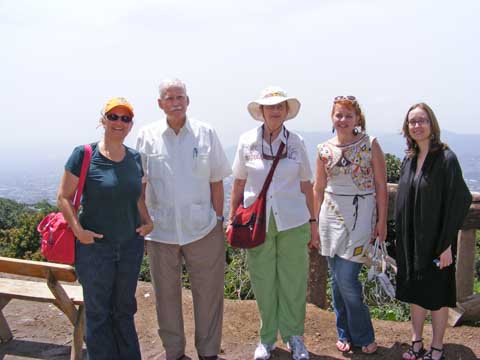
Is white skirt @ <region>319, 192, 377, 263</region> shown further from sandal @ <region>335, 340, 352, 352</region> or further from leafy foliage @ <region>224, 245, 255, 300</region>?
leafy foliage @ <region>224, 245, 255, 300</region>

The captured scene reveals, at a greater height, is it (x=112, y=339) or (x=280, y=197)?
(x=280, y=197)

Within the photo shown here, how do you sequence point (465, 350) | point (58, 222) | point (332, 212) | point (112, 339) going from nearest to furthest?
point (58, 222) < point (112, 339) < point (332, 212) < point (465, 350)

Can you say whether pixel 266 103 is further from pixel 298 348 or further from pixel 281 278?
pixel 298 348

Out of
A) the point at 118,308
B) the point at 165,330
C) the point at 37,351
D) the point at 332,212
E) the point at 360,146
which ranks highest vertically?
the point at 360,146

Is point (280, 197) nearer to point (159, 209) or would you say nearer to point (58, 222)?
point (159, 209)

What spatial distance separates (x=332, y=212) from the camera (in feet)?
12.0

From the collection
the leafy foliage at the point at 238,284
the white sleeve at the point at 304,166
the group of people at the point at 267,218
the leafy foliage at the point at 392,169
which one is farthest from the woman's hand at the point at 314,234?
the leafy foliage at the point at 392,169

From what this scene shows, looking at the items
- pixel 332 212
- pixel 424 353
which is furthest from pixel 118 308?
pixel 424 353

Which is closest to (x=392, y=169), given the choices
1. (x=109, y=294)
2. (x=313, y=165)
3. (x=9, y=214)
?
(x=313, y=165)

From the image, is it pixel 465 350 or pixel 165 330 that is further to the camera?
pixel 465 350

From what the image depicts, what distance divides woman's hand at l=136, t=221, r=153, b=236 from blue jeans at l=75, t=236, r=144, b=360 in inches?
1.5

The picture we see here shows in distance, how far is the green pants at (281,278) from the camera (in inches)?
143

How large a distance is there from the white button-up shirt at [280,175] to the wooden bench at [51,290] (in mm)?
1364

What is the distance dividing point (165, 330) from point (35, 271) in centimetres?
99
